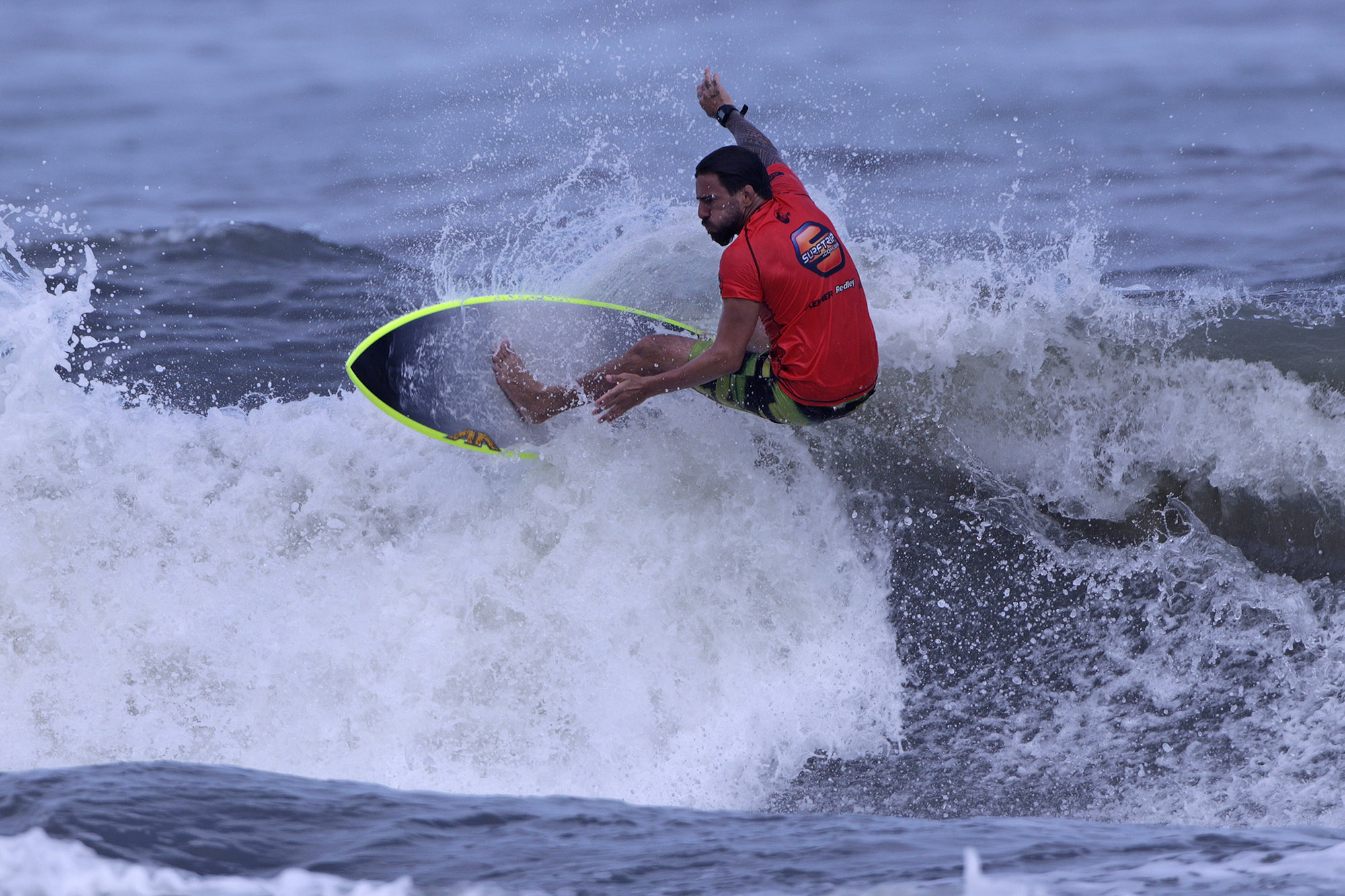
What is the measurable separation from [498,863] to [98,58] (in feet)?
81.1

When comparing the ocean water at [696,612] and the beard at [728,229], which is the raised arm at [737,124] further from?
the ocean water at [696,612]

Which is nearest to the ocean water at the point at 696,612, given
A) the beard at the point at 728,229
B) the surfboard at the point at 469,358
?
the surfboard at the point at 469,358

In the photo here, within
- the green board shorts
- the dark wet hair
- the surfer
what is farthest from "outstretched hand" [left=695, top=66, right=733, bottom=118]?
the green board shorts

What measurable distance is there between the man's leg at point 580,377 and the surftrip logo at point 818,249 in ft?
2.43

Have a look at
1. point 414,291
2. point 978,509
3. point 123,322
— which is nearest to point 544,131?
point 414,291

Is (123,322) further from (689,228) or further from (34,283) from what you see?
(689,228)

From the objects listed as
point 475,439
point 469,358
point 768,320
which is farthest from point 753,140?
point 475,439

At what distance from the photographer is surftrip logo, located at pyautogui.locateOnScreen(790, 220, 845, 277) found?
4254 mm

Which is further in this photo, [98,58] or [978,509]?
[98,58]

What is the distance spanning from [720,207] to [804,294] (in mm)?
501

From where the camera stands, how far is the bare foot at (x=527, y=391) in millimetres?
5074

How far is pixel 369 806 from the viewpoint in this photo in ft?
8.40

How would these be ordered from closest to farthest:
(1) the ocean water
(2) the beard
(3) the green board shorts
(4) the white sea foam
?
(1) the ocean water < (2) the beard < (4) the white sea foam < (3) the green board shorts

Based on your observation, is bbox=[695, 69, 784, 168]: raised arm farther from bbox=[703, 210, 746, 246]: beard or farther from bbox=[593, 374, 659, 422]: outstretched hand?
bbox=[593, 374, 659, 422]: outstretched hand
